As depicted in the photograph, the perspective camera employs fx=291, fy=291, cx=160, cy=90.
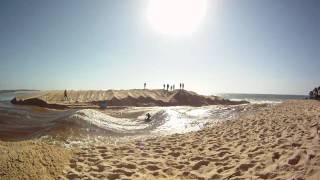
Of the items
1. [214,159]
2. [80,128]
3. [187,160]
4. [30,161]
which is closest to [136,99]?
[80,128]

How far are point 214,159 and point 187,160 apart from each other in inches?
30.9

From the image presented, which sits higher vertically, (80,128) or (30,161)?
(30,161)

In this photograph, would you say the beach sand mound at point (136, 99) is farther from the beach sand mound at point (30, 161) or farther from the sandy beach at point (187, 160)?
the beach sand mound at point (30, 161)

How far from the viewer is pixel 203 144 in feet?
34.6

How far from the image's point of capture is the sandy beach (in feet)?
20.4

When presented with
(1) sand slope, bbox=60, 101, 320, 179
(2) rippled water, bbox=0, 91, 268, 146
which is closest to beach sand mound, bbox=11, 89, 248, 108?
(2) rippled water, bbox=0, 91, 268, 146

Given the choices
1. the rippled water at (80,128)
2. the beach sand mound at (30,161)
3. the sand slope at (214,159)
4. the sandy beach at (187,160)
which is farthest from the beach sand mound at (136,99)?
the beach sand mound at (30,161)

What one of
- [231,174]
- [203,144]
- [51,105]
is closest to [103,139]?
[203,144]

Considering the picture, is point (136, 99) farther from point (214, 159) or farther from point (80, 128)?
point (214, 159)

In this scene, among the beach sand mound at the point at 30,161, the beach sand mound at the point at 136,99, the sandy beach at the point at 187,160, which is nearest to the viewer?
the beach sand mound at the point at 30,161

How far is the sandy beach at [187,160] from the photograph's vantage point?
20.4ft

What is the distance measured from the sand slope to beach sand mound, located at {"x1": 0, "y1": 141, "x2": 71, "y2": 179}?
355 millimetres

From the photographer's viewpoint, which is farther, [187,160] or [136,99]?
[136,99]

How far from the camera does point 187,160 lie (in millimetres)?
8383
